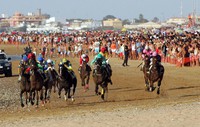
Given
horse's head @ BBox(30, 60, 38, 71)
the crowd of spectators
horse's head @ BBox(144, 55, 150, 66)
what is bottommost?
the crowd of spectators

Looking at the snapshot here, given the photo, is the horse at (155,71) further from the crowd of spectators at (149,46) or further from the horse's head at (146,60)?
the crowd of spectators at (149,46)

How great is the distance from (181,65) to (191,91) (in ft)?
45.7

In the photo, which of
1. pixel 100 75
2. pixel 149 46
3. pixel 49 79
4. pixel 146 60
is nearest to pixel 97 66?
pixel 100 75

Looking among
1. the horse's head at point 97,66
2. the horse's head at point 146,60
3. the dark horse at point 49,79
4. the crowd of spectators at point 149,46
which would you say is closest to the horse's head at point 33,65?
the dark horse at point 49,79

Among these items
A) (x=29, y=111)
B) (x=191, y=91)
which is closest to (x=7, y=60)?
(x=191, y=91)

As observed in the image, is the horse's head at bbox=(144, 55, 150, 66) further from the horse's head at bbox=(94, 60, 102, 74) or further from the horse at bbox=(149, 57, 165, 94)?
the horse's head at bbox=(94, 60, 102, 74)

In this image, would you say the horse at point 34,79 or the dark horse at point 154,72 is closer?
the horse at point 34,79

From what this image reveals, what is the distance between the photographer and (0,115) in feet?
63.8

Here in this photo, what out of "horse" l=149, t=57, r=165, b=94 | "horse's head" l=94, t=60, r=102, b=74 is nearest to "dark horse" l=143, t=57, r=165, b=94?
"horse" l=149, t=57, r=165, b=94

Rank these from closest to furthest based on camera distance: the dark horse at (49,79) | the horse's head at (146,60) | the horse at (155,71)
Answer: the dark horse at (49,79) → the horse at (155,71) → the horse's head at (146,60)

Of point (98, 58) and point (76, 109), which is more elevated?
point (98, 58)

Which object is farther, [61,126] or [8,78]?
[8,78]

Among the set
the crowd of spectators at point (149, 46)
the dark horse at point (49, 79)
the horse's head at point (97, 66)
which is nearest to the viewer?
the dark horse at point (49, 79)

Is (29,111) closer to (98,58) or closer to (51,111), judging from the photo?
(51,111)
